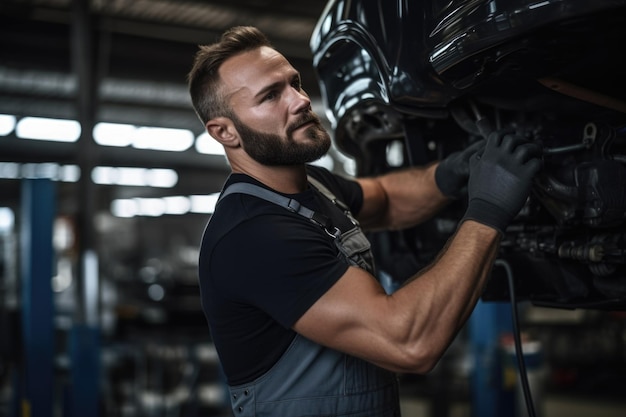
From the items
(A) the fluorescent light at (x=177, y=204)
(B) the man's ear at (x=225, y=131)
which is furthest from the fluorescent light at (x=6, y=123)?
(B) the man's ear at (x=225, y=131)

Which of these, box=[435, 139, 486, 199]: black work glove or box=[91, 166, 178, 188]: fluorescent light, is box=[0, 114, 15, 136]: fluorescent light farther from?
box=[435, 139, 486, 199]: black work glove

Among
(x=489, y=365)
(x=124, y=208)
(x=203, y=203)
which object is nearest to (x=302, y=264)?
(x=489, y=365)

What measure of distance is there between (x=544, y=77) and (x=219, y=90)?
677 millimetres

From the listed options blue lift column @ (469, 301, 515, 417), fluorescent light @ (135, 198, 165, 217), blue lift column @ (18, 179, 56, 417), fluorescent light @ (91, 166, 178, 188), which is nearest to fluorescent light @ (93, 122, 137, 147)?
fluorescent light @ (91, 166, 178, 188)

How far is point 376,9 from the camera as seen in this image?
1546 mm

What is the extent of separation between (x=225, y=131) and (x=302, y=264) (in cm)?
42

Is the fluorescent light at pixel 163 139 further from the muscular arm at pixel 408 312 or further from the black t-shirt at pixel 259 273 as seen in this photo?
the muscular arm at pixel 408 312

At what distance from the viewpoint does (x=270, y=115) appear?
150 cm

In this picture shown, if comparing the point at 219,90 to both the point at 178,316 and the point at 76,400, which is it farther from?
the point at 178,316

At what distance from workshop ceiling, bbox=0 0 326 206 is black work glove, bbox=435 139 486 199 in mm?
3663

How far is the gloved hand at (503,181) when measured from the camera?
1288 millimetres

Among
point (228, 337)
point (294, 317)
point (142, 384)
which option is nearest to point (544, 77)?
point (294, 317)

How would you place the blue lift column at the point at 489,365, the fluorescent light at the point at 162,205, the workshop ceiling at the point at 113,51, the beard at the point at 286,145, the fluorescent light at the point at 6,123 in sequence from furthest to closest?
the fluorescent light at the point at 162,205
the fluorescent light at the point at 6,123
the workshop ceiling at the point at 113,51
the blue lift column at the point at 489,365
the beard at the point at 286,145

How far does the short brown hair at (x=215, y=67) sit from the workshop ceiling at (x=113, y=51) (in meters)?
3.48
